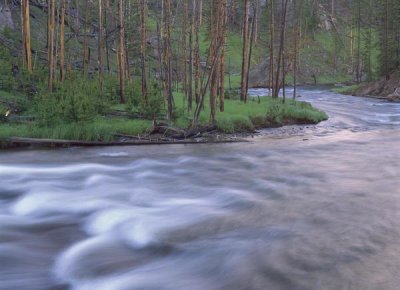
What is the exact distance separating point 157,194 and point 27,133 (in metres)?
5.96

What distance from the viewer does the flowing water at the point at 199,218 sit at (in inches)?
232

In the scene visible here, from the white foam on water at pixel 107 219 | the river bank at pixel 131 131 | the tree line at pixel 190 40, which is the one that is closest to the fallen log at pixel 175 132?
the river bank at pixel 131 131

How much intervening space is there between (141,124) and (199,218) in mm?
8195

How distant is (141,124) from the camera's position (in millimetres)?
16078

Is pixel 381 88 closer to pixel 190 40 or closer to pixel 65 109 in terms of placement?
pixel 190 40

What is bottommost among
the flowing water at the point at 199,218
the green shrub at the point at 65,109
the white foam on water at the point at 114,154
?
the flowing water at the point at 199,218

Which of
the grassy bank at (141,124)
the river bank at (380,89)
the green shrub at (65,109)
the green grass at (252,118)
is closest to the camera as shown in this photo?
the grassy bank at (141,124)

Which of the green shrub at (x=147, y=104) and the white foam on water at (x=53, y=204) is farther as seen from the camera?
the green shrub at (x=147, y=104)

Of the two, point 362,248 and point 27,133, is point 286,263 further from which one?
point 27,133

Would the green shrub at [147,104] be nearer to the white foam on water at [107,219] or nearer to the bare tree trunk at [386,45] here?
the white foam on water at [107,219]

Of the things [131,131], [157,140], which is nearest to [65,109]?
[131,131]

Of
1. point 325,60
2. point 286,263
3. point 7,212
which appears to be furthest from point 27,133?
point 325,60

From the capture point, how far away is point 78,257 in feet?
20.6

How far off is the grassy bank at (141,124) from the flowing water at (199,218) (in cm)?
108
